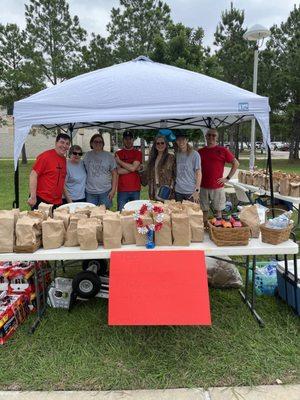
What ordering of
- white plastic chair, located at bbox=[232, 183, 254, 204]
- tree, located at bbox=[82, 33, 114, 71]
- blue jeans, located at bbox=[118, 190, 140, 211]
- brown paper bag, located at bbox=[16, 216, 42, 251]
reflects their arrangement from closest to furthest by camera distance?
brown paper bag, located at bbox=[16, 216, 42, 251] → blue jeans, located at bbox=[118, 190, 140, 211] → white plastic chair, located at bbox=[232, 183, 254, 204] → tree, located at bbox=[82, 33, 114, 71]

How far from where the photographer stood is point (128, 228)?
109 inches

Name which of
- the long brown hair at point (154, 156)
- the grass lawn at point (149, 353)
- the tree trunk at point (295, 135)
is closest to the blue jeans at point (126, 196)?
the long brown hair at point (154, 156)

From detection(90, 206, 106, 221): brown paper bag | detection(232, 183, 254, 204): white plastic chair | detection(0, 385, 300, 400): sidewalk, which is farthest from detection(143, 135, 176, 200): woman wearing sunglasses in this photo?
detection(232, 183, 254, 204): white plastic chair

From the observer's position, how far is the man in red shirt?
357 cm

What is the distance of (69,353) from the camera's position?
2545 mm

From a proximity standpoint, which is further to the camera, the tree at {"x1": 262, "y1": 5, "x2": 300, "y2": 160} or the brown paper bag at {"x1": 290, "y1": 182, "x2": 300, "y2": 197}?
the tree at {"x1": 262, "y1": 5, "x2": 300, "y2": 160}

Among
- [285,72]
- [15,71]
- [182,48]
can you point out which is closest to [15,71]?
[15,71]

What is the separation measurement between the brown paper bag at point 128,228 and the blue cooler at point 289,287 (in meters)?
1.47

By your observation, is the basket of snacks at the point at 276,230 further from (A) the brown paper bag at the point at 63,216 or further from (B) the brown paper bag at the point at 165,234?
(A) the brown paper bag at the point at 63,216

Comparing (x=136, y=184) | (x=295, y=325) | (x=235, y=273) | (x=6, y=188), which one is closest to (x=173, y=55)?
(x=6, y=188)

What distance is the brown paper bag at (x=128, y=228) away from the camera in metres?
2.75

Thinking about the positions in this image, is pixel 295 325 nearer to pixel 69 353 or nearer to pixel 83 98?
pixel 69 353

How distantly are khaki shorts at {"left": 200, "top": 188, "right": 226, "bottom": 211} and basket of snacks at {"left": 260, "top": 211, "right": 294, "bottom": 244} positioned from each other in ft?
6.21

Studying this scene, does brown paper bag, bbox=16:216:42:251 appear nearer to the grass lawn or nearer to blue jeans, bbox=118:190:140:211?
the grass lawn
